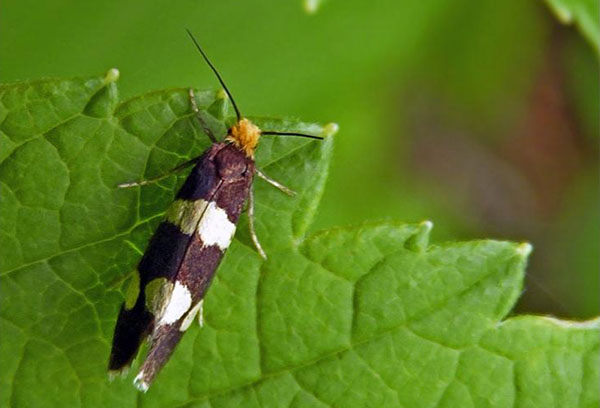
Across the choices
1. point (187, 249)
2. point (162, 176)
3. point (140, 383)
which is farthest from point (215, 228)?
point (140, 383)

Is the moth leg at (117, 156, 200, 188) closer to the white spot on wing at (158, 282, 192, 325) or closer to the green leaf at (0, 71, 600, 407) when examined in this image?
the green leaf at (0, 71, 600, 407)

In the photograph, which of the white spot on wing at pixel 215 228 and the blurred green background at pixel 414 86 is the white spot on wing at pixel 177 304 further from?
the blurred green background at pixel 414 86

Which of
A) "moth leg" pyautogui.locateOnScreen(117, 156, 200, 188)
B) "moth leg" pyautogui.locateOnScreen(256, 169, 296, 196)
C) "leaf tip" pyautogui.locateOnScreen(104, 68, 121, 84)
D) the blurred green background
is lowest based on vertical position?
the blurred green background

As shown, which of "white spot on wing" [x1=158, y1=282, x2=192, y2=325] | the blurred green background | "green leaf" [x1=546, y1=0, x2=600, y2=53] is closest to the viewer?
"white spot on wing" [x1=158, y1=282, x2=192, y2=325]

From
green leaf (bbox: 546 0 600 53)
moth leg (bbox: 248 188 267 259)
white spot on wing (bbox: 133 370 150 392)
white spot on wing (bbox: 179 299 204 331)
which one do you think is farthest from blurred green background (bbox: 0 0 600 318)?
white spot on wing (bbox: 133 370 150 392)

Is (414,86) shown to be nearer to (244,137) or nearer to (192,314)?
(244,137)

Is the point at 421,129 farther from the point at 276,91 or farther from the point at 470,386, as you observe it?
the point at 470,386

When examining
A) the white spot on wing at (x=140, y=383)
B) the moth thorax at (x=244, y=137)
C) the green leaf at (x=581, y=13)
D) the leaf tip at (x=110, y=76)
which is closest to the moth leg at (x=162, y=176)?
the moth thorax at (x=244, y=137)
